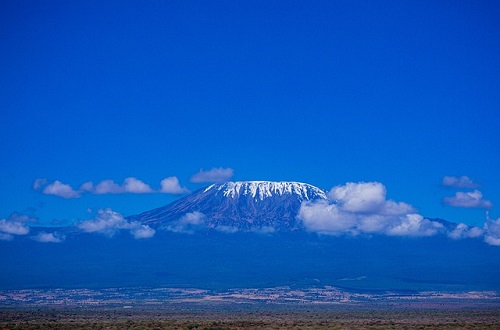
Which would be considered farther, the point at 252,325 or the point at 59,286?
the point at 59,286

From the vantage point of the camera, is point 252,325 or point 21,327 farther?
point 252,325

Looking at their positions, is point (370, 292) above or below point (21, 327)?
above

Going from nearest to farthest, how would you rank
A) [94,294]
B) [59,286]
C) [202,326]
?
[202,326] → [94,294] → [59,286]

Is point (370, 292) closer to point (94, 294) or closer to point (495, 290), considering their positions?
point (495, 290)

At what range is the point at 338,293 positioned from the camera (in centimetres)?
16438

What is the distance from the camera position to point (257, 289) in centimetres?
17375

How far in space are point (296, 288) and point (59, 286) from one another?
6051 centimetres

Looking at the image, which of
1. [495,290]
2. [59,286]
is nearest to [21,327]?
[59,286]

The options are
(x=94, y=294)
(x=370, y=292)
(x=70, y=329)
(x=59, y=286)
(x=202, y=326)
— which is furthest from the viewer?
(x=59, y=286)

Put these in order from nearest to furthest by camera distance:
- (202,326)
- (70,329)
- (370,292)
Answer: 1. (70,329)
2. (202,326)
3. (370,292)

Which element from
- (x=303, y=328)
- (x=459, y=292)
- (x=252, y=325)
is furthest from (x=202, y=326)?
(x=459, y=292)

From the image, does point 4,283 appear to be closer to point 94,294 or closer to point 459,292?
point 94,294

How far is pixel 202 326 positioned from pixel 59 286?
458ft

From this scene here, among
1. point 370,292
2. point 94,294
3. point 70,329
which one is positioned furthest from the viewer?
point 370,292
